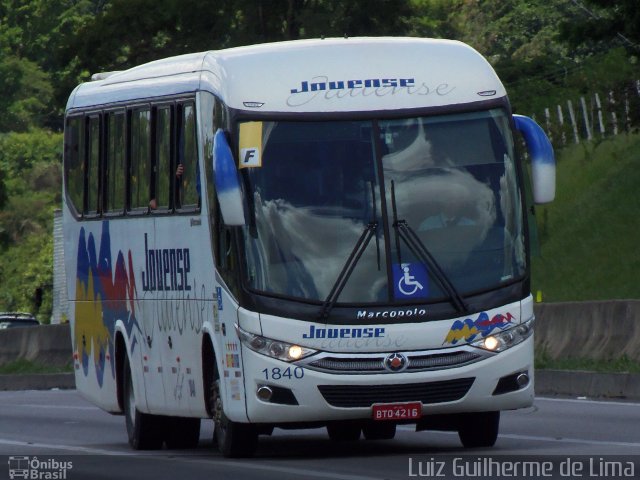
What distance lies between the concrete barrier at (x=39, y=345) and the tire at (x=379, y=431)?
18927 mm

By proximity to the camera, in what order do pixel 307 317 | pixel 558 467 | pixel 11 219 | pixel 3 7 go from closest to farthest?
pixel 558 467
pixel 307 317
pixel 11 219
pixel 3 7

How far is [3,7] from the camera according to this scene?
352ft

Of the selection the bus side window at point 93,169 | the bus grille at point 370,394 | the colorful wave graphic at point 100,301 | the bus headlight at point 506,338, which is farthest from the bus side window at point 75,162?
the bus headlight at point 506,338

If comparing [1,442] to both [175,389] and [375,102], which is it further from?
[375,102]

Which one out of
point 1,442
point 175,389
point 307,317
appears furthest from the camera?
point 1,442

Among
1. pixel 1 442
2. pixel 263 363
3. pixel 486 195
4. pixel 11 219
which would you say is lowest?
pixel 11 219

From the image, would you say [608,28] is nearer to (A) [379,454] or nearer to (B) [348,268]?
(A) [379,454]

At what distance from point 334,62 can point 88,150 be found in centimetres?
474

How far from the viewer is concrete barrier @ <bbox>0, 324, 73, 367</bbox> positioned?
3625 cm

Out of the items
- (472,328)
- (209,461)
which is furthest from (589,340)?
(472,328)

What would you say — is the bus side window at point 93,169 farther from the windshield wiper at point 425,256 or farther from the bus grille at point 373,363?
the bus grille at point 373,363

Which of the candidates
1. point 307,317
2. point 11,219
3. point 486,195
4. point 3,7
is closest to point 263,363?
point 307,317

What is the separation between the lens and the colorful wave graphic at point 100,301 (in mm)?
18158

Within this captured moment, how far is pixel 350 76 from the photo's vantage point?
1541 centimetres
